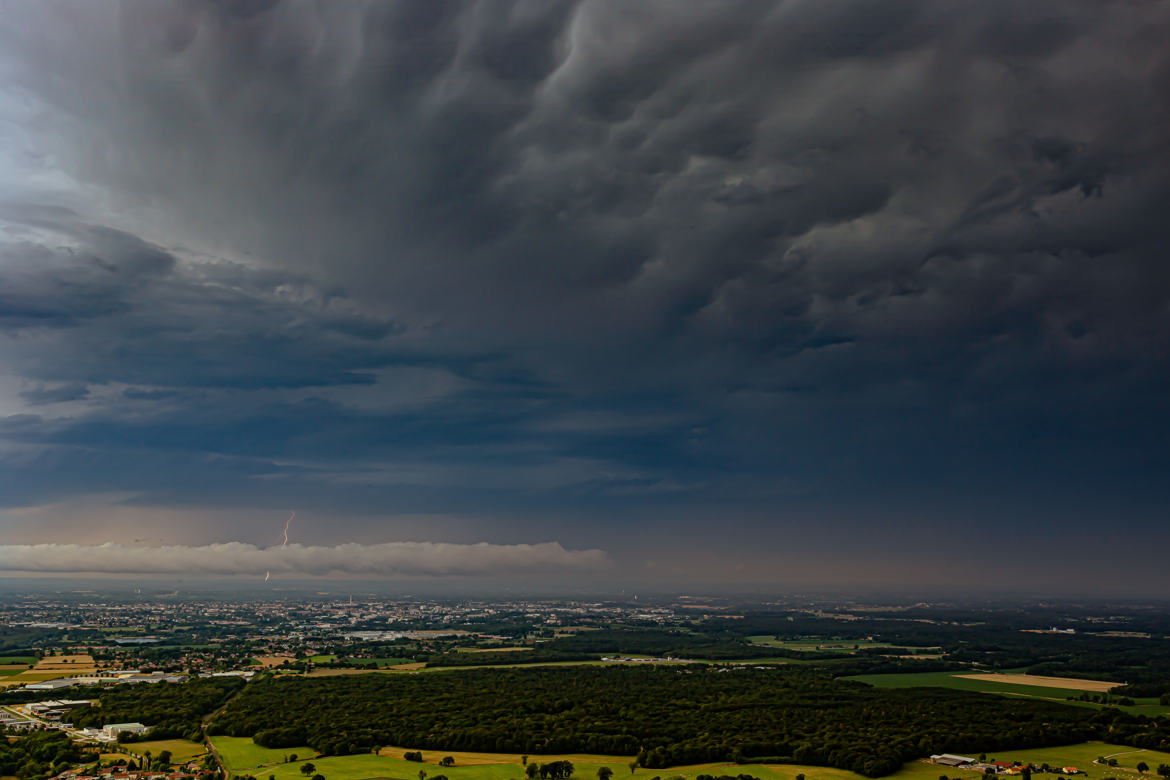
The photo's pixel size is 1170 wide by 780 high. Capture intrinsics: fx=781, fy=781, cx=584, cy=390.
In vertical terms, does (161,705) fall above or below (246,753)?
below

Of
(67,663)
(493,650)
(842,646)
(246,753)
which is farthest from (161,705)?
(842,646)

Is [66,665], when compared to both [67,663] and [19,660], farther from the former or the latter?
[19,660]

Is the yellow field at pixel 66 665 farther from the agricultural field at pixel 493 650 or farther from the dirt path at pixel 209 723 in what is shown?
the agricultural field at pixel 493 650

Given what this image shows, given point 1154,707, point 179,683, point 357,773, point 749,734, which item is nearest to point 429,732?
point 357,773

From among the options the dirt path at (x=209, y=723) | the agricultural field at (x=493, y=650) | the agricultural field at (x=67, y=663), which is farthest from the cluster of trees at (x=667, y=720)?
the agricultural field at (x=493, y=650)

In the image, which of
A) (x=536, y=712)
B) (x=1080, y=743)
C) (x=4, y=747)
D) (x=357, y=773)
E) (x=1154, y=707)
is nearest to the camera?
(x=357, y=773)

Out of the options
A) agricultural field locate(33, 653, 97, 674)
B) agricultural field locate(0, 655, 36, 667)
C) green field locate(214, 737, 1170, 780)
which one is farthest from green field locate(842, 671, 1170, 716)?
agricultural field locate(0, 655, 36, 667)

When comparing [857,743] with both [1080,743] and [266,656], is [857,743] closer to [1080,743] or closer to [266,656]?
[1080,743]
